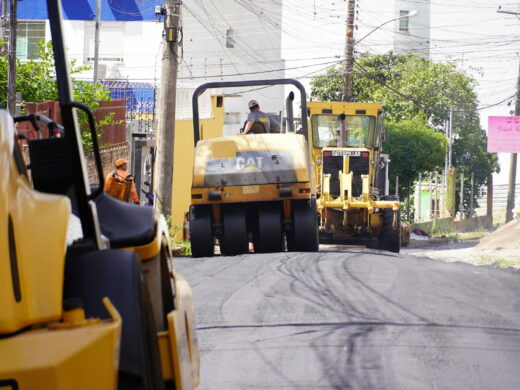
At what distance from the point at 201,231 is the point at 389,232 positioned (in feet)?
26.0

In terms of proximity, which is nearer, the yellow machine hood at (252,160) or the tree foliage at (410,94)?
the yellow machine hood at (252,160)

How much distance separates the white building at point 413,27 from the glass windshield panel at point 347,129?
44355mm

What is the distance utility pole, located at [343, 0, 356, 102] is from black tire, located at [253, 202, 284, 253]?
20.2m

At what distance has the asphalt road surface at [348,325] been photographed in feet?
25.5

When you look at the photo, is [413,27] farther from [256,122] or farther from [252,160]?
[252,160]

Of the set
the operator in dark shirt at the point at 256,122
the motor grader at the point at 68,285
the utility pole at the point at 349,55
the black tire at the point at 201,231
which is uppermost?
the utility pole at the point at 349,55

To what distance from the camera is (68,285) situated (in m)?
3.42

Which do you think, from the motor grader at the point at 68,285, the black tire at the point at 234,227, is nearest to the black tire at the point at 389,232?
the black tire at the point at 234,227

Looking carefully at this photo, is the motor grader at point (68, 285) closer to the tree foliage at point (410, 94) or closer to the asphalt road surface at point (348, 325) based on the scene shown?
the asphalt road surface at point (348, 325)

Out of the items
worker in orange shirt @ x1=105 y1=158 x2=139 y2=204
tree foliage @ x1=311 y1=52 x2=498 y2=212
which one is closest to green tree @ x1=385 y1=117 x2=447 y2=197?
tree foliage @ x1=311 y1=52 x2=498 y2=212

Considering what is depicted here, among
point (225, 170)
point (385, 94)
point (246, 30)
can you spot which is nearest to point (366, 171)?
point (225, 170)

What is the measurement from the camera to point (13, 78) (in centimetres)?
1656

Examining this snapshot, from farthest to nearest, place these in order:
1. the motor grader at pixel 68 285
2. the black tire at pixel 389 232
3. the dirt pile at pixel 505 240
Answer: the dirt pile at pixel 505 240 < the black tire at pixel 389 232 < the motor grader at pixel 68 285

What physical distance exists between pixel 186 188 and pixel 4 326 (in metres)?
26.9
